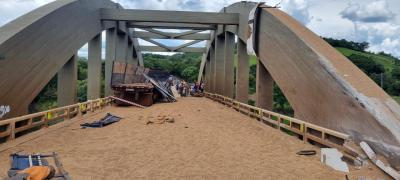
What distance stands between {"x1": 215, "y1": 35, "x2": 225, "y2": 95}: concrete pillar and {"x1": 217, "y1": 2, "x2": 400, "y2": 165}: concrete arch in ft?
41.2

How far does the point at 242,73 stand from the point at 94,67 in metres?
8.74

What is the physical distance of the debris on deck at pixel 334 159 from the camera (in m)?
6.73

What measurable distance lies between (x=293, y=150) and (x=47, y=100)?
44.6 m

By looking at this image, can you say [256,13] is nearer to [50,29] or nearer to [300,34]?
[300,34]

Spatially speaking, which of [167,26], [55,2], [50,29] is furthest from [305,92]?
[167,26]

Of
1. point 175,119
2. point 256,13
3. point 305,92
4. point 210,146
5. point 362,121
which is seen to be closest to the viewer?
→ point 362,121

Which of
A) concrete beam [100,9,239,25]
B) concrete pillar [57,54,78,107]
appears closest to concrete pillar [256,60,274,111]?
concrete beam [100,9,239,25]

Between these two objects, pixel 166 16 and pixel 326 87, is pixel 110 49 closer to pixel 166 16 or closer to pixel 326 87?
pixel 166 16

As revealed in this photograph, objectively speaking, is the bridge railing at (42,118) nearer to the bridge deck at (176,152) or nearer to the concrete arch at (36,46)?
the bridge deck at (176,152)

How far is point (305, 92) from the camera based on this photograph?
10547mm

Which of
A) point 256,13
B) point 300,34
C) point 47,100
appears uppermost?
point 256,13

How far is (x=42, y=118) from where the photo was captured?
11.3 m

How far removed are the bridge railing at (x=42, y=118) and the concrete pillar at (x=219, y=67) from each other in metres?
9.13

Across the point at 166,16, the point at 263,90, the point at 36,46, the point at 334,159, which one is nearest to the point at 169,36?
the point at 166,16
